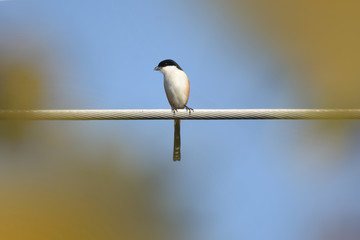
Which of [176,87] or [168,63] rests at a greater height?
[168,63]

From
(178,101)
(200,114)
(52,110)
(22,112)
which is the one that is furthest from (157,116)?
(178,101)

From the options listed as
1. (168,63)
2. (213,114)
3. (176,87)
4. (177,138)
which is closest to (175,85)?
(176,87)

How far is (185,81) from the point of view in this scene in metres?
5.21

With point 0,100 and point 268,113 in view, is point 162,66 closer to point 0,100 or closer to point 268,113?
point 268,113

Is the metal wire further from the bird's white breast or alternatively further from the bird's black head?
the bird's black head

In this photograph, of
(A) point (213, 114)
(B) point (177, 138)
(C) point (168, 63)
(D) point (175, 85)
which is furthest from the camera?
(C) point (168, 63)

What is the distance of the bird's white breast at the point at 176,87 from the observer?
203 inches

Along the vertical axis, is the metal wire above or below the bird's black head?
below

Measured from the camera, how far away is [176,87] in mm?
5152

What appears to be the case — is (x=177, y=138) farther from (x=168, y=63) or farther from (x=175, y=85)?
(x=168, y=63)

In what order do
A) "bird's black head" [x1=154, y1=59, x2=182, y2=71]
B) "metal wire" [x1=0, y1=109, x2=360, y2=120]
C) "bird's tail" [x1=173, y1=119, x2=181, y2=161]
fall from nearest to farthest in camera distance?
"metal wire" [x1=0, y1=109, x2=360, y2=120] → "bird's tail" [x1=173, y1=119, x2=181, y2=161] → "bird's black head" [x1=154, y1=59, x2=182, y2=71]

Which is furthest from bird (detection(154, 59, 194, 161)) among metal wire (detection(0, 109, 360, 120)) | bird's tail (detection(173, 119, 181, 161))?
metal wire (detection(0, 109, 360, 120))

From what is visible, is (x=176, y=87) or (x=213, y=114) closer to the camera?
(x=213, y=114)

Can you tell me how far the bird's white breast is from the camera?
515 cm
